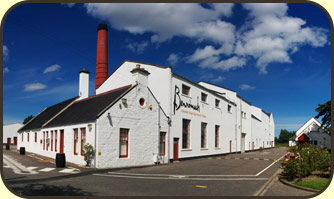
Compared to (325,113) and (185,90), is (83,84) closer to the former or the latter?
(185,90)

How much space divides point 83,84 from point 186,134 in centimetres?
1553

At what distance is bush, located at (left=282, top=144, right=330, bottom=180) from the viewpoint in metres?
13.1

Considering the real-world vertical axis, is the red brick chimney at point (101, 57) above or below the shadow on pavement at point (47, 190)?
above

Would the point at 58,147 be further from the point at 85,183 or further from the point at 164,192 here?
the point at 164,192

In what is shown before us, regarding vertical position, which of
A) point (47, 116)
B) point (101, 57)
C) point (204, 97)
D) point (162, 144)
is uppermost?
point (101, 57)

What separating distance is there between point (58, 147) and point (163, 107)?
10.6 meters

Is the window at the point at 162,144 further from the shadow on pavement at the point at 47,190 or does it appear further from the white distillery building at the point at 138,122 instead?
the shadow on pavement at the point at 47,190

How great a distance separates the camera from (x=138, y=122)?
70.5ft

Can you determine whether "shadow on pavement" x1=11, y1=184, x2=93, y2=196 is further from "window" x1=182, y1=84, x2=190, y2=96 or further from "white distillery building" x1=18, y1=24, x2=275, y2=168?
"window" x1=182, y1=84, x2=190, y2=96

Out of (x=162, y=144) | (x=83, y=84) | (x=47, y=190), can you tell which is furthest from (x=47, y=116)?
(x=47, y=190)

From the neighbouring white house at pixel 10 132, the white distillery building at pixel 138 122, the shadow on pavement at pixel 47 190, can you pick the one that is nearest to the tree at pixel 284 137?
the white distillery building at pixel 138 122

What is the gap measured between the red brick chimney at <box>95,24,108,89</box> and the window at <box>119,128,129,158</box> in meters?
15.0

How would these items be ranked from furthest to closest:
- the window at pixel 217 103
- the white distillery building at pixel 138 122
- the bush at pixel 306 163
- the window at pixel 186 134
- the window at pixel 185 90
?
the window at pixel 217 103 < the window at pixel 185 90 < the window at pixel 186 134 < the white distillery building at pixel 138 122 < the bush at pixel 306 163

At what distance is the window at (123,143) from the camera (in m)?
20.2
